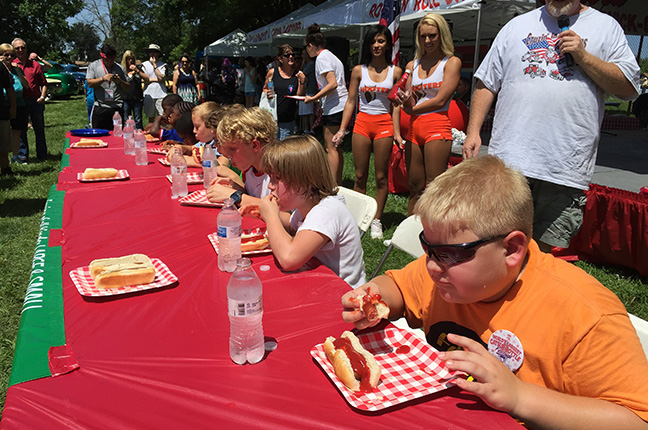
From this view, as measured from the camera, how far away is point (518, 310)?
1321mm

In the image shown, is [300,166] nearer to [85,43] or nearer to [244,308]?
[244,308]

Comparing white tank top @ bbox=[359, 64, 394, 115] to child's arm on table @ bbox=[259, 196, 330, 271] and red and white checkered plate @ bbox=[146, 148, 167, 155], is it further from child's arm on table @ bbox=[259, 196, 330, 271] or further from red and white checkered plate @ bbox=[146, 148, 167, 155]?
child's arm on table @ bbox=[259, 196, 330, 271]

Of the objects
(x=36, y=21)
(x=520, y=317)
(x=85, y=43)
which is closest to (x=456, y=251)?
(x=520, y=317)

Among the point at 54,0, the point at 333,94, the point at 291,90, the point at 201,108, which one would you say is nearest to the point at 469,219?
the point at 201,108

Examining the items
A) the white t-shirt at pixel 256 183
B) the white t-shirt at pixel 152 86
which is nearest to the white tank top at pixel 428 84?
the white t-shirt at pixel 256 183

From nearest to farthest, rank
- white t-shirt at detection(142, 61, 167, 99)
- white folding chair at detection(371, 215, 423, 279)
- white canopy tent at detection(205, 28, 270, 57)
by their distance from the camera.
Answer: white folding chair at detection(371, 215, 423, 279)
white t-shirt at detection(142, 61, 167, 99)
white canopy tent at detection(205, 28, 270, 57)

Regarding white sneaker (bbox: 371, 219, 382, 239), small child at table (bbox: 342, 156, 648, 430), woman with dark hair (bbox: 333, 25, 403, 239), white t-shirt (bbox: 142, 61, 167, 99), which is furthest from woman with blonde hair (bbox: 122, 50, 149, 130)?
small child at table (bbox: 342, 156, 648, 430)

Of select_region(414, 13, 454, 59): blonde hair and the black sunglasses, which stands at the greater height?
select_region(414, 13, 454, 59): blonde hair

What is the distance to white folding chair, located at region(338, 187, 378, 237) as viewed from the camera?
276 cm

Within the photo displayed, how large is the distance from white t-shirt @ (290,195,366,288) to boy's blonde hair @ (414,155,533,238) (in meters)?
0.77

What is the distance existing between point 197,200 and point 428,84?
2250 mm

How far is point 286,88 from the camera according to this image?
807cm

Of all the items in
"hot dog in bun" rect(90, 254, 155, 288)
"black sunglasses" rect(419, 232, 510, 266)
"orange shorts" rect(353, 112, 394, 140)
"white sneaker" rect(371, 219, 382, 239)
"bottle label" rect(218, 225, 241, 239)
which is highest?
"black sunglasses" rect(419, 232, 510, 266)

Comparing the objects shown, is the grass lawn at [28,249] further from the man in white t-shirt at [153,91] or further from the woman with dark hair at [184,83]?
the woman with dark hair at [184,83]
